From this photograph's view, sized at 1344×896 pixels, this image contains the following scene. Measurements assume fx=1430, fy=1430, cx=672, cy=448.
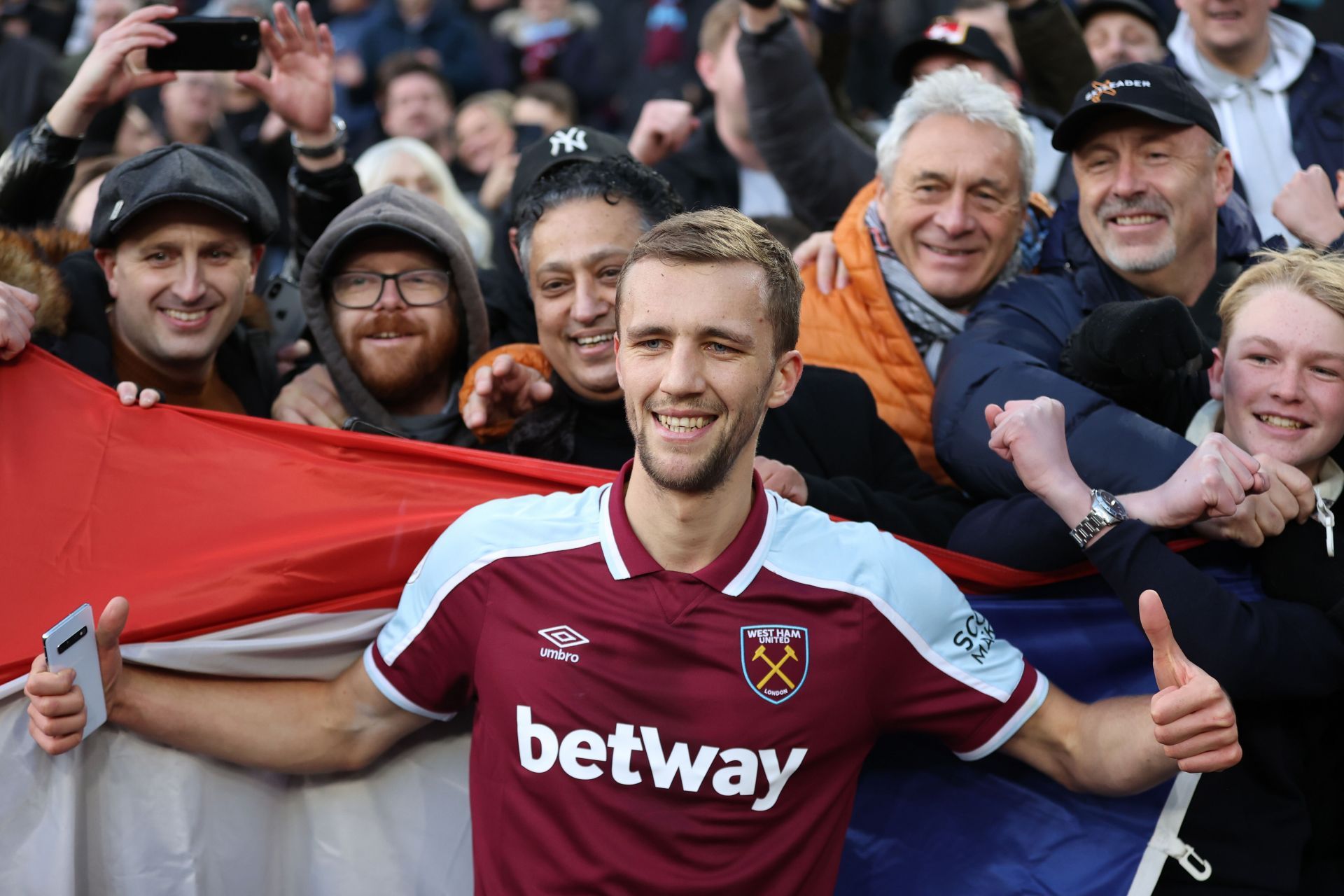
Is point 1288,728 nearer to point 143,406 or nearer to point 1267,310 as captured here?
point 1267,310

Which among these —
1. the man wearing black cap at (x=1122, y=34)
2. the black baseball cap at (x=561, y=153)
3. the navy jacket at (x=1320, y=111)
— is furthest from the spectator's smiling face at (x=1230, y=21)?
the black baseball cap at (x=561, y=153)

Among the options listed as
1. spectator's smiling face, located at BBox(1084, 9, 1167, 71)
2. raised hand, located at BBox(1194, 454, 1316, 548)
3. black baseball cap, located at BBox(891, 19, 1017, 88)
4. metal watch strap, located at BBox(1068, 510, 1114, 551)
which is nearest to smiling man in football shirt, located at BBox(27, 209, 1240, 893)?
metal watch strap, located at BBox(1068, 510, 1114, 551)

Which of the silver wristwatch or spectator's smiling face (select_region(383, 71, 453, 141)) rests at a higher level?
spectator's smiling face (select_region(383, 71, 453, 141))

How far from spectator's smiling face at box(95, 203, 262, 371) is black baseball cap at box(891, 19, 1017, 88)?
3.04 meters

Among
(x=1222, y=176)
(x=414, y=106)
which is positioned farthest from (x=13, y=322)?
(x=414, y=106)

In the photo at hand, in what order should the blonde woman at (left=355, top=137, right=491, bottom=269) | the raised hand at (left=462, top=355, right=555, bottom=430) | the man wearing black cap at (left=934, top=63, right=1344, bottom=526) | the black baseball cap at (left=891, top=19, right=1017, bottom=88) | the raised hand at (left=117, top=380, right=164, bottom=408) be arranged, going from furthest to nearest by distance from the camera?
the blonde woman at (left=355, top=137, right=491, bottom=269), the black baseball cap at (left=891, top=19, right=1017, bottom=88), the raised hand at (left=462, top=355, right=555, bottom=430), the man wearing black cap at (left=934, top=63, right=1344, bottom=526), the raised hand at (left=117, top=380, right=164, bottom=408)

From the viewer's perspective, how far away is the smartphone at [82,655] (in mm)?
2904

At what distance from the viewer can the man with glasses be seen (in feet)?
13.7

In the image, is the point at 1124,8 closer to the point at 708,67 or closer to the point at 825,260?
the point at 708,67

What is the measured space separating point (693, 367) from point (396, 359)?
1573mm

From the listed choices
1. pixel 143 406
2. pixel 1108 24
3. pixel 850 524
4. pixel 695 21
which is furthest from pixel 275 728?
pixel 695 21

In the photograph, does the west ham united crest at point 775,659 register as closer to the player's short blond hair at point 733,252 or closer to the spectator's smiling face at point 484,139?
the player's short blond hair at point 733,252

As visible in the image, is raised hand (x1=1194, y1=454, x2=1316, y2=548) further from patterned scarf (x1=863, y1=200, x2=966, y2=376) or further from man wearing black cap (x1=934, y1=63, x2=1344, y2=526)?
patterned scarf (x1=863, y1=200, x2=966, y2=376)

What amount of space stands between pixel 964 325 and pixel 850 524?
126cm
